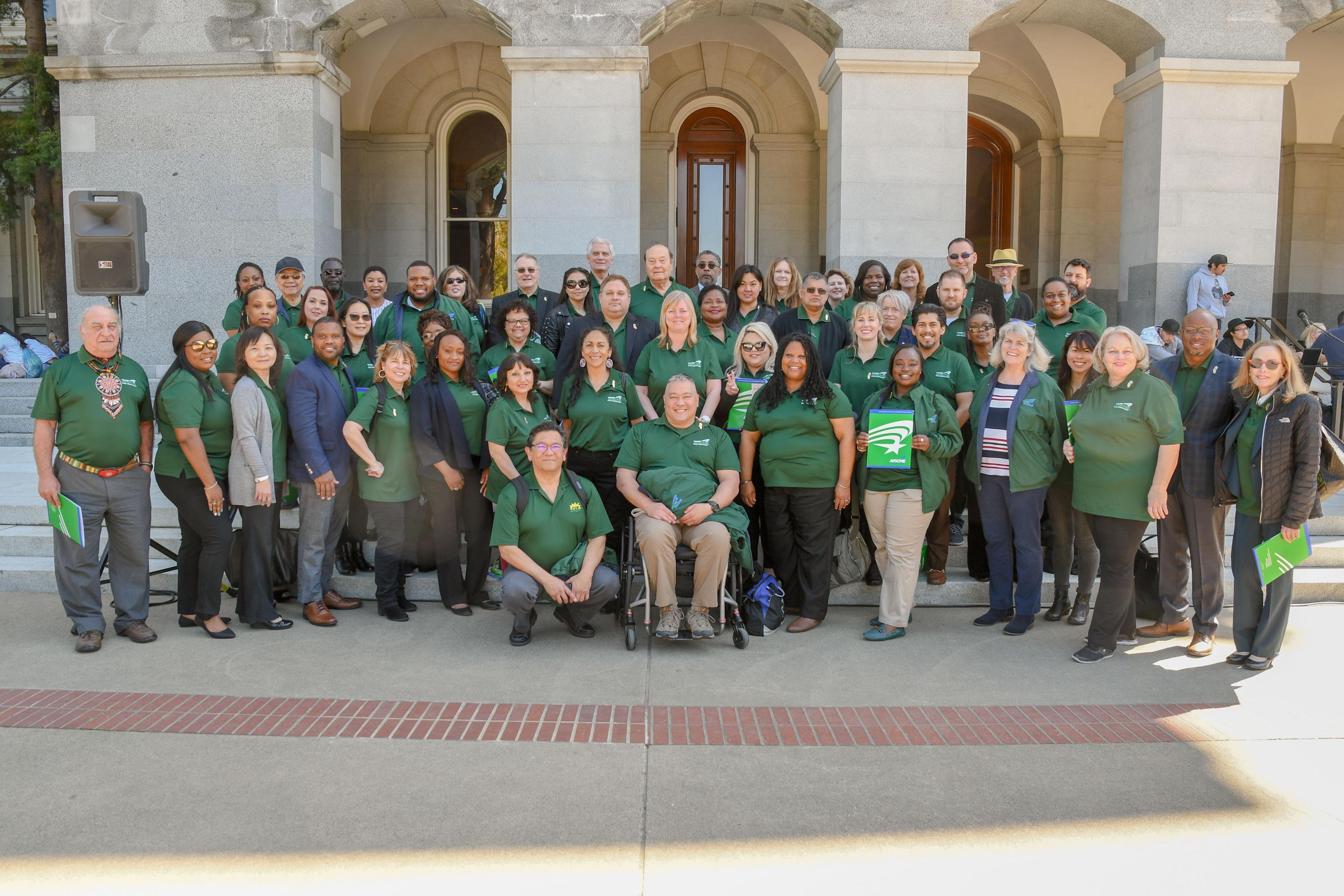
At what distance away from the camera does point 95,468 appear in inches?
224

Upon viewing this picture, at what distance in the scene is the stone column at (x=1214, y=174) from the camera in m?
10.9

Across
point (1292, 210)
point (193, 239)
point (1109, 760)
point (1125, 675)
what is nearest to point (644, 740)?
point (1109, 760)

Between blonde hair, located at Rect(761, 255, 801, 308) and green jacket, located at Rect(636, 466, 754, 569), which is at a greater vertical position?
blonde hair, located at Rect(761, 255, 801, 308)

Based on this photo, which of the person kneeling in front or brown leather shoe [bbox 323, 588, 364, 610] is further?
brown leather shoe [bbox 323, 588, 364, 610]

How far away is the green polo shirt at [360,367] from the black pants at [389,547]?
819mm

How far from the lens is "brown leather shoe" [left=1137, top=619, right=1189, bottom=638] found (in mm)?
6125

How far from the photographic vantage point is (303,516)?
6.31 meters

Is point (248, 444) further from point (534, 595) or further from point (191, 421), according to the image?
point (534, 595)

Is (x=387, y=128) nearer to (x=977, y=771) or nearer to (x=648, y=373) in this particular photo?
(x=648, y=373)

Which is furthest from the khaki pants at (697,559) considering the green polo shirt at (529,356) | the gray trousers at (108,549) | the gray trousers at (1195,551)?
the gray trousers at (108,549)

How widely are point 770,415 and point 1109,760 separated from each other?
272cm

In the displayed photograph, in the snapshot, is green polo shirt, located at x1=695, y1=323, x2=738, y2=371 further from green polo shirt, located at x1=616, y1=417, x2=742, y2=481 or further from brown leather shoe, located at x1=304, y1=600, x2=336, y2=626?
brown leather shoe, located at x1=304, y1=600, x2=336, y2=626

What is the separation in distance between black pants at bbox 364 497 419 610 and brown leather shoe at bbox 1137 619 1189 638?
460 cm

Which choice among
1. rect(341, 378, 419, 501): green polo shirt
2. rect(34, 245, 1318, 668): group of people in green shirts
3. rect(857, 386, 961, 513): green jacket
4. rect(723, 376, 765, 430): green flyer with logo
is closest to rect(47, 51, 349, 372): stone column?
rect(34, 245, 1318, 668): group of people in green shirts
